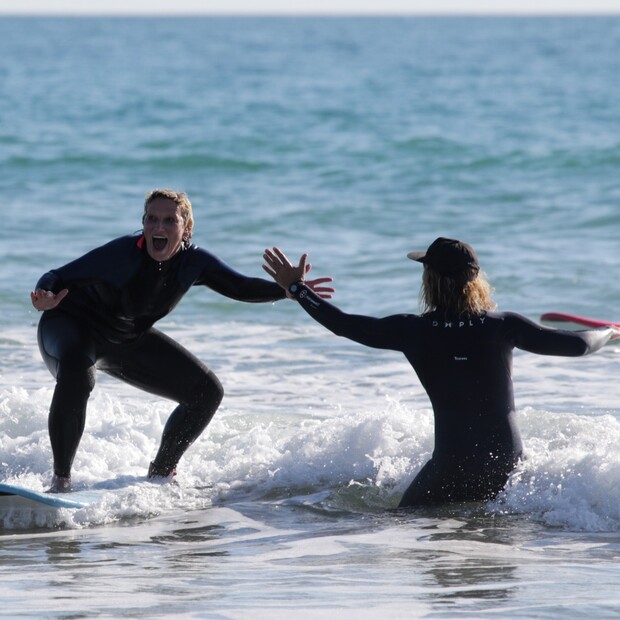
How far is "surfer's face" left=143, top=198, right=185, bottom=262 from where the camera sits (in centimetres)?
616

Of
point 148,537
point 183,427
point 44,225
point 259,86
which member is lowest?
point 148,537

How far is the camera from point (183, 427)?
21.6 ft

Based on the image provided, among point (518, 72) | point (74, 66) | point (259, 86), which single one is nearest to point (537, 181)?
point (259, 86)

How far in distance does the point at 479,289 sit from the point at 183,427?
1.88 metres

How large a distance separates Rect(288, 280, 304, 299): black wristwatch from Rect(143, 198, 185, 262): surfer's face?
0.66m

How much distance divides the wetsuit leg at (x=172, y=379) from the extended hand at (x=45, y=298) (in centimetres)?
52

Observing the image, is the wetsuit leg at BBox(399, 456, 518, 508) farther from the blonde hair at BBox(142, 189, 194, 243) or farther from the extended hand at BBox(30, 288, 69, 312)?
the extended hand at BBox(30, 288, 69, 312)

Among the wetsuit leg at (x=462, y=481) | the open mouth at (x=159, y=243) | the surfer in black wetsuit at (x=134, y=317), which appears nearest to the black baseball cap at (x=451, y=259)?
the surfer in black wetsuit at (x=134, y=317)

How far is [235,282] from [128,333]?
2.06 feet

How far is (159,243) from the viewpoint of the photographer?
6.24m

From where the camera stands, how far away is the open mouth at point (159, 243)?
623 centimetres

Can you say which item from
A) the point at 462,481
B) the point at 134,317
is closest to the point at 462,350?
the point at 462,481

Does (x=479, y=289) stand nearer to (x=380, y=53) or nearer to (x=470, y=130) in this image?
(x=470, y=130)

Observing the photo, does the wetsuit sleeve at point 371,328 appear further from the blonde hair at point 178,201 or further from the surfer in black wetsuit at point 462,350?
the blonde hair at point 178,201
